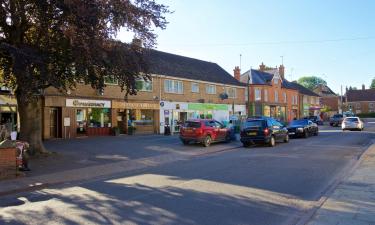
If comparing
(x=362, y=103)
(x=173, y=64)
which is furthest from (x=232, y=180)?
(x=362, y=103)

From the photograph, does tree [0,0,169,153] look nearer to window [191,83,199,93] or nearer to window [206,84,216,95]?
window [191,83,199,93]

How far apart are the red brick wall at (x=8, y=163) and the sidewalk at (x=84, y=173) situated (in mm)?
357

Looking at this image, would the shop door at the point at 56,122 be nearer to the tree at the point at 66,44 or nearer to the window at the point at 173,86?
the tree at the point at 66,44

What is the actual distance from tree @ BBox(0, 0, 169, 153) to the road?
4648mm

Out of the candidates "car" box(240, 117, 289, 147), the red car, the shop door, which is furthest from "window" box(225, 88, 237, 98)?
"car" box(240, 117, 289, 147)

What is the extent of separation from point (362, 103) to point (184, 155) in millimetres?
110900

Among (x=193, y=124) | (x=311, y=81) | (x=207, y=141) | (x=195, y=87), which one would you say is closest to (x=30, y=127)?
(x=193, y=124)

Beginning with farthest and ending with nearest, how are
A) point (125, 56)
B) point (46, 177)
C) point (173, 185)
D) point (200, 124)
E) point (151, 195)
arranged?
point (200, 124)
point (125, 56)
point (46, 177)
point (173, 185)
point (151, 195)

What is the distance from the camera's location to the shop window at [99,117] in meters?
32.8

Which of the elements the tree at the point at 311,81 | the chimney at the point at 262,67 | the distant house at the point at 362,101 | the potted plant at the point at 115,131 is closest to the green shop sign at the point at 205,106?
the potted plant at the point at 115,131

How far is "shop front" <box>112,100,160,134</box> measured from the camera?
116ft

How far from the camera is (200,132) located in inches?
1011

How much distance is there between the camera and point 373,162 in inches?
617

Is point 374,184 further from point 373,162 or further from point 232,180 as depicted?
point 373,162
